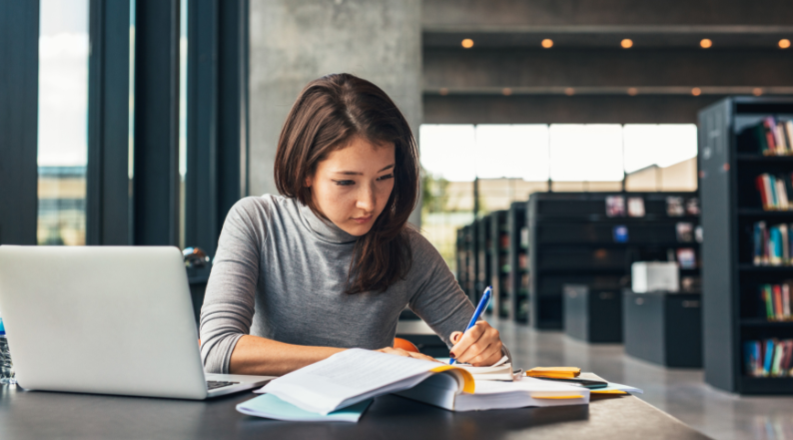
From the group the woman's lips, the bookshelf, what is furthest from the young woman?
the bookshelf

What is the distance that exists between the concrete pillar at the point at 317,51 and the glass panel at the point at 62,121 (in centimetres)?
198

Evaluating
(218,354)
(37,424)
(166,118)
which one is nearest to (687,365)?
(166,118)

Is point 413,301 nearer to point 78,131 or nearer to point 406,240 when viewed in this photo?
point 406,240

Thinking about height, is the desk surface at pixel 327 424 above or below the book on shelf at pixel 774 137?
below

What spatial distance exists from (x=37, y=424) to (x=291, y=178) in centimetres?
72

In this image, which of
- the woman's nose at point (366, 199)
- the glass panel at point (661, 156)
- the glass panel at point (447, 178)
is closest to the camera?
the woman's nose at point (366, 199)

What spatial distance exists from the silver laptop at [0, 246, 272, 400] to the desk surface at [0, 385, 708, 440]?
0.03 m

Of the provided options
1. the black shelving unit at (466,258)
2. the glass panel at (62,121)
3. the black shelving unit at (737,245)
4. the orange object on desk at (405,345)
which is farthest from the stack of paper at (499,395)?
the black shelving unit at (466,258)

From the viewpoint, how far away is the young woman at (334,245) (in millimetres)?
1331

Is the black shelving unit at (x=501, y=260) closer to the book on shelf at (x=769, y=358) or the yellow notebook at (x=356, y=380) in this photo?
the book on shelf at (x=769, y=358)

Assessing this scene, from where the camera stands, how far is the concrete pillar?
448 centimetres

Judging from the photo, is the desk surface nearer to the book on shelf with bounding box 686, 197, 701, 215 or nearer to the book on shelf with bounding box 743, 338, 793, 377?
→ the book on shelf with bounding box 743, 338, 793, 377

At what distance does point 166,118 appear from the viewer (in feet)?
9.59

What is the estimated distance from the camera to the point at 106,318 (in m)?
0.92
